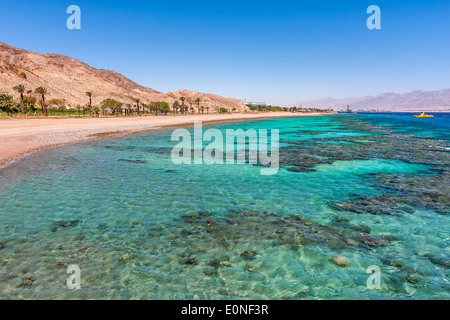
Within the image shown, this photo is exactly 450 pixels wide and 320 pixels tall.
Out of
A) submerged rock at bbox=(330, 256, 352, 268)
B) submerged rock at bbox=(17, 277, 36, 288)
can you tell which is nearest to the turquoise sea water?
submerged rock at bbox=(17, 277, 36, 288)

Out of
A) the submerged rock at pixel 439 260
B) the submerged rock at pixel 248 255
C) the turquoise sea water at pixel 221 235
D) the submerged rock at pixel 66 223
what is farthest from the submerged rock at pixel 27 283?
the submerged rock at pixel 439 260

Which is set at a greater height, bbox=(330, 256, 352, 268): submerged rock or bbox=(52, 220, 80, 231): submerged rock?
bbox=(52, 220, 80, 231): submerged rock

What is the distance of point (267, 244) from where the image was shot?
7719mm

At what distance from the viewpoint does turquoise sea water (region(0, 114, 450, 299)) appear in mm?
5898

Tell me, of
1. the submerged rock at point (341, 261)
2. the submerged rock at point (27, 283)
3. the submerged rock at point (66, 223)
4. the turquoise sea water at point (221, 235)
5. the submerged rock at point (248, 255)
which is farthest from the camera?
the submerged rock at point (66, 223)

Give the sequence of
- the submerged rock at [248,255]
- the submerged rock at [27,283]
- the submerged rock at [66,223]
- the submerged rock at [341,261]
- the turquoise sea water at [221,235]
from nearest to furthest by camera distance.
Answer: the submerged rock at [27,283], the turquoise sea water at [221,235], the submerged rock at [341,261], the submerged rock at [248,255], the submerged rock at [66,223]

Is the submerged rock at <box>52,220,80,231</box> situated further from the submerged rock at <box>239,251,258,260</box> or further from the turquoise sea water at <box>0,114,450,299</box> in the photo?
the submerged rock at <box>239,251,258,260</box>

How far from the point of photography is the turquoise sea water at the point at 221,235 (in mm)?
5898

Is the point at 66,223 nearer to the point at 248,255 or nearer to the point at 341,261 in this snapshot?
the point at 248,255

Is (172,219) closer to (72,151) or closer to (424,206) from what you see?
(424,206)

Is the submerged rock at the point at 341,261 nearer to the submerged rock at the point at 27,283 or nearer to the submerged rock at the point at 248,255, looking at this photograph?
the submerged rock at the point at 248,255

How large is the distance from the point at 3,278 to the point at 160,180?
9313mm

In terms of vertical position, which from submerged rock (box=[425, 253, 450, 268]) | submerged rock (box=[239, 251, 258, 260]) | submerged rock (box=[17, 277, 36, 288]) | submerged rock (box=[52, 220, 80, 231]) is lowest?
submerged rock (box=[425, 253, 450, 268])

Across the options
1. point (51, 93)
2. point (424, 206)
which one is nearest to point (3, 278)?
point (424, 206)
